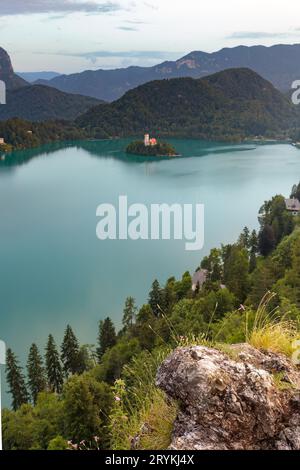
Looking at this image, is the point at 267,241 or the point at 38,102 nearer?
the point at 267,241

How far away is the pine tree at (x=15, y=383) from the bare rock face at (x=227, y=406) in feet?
22.0

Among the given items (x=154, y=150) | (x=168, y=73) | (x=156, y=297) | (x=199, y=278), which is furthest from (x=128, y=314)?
(x=168, y=73)

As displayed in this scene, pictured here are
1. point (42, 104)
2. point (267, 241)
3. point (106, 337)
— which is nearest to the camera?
point (106, 337)

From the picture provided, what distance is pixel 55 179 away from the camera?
27672 millimetres

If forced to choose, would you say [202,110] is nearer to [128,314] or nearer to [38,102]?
[38,102]

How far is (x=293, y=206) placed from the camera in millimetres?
18594

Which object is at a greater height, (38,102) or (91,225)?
(38,102)

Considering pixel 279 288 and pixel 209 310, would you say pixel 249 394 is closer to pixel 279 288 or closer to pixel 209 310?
pixel 279 288

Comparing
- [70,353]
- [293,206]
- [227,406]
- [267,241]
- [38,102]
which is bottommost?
[70,353]

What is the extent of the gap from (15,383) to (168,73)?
195 ft

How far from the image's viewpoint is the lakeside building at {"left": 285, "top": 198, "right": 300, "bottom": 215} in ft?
59.9

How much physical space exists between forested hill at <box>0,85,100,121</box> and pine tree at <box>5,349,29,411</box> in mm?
46403

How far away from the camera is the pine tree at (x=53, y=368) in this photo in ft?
26.0

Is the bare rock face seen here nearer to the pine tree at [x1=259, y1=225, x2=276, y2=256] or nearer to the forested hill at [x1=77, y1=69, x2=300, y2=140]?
the pine tree at [x1=259, y1=225, x2=276, y2=256]
